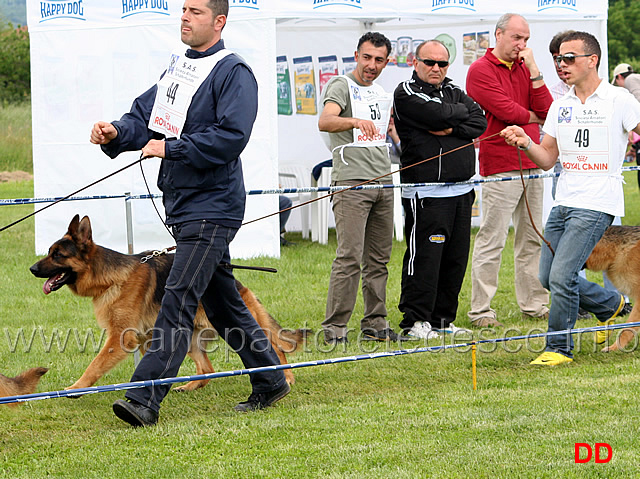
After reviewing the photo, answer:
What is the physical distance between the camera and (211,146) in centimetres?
393

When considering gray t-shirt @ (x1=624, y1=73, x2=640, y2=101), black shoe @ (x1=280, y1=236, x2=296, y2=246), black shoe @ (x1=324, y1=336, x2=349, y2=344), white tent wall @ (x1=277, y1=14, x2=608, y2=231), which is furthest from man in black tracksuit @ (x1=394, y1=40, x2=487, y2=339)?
white tent wall @ (x1=277, y1=14, x2=608, y2=231)

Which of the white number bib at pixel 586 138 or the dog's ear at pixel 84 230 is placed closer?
the dog's ear at pixel 84 230

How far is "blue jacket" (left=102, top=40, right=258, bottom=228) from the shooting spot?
3.95 metres

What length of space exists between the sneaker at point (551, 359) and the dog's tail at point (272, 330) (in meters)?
1.38

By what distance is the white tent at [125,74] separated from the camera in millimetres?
9156

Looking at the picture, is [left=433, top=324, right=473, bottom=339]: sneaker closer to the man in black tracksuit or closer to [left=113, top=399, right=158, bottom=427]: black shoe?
the man in black tracksuit

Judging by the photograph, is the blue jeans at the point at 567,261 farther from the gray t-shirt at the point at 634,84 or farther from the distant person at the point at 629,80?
the gray t-shirt at the point at 634,84

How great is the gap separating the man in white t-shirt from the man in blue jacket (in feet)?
5.53

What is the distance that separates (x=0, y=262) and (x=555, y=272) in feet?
21.3

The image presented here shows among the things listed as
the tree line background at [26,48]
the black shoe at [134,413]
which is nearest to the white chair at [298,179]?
the black shoe at [134,413]

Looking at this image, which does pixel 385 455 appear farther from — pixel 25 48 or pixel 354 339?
pixel 25 48

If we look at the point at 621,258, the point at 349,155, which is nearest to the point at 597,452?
the point at 621,258

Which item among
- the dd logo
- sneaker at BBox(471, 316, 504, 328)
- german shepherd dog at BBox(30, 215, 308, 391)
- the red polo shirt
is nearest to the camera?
the dd logo

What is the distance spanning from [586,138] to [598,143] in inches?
2.8
